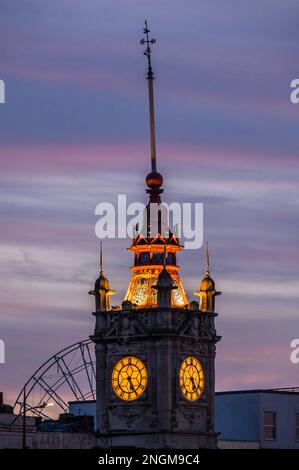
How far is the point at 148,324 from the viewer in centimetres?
19788

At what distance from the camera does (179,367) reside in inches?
7825

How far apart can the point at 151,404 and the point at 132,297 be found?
9254mm
